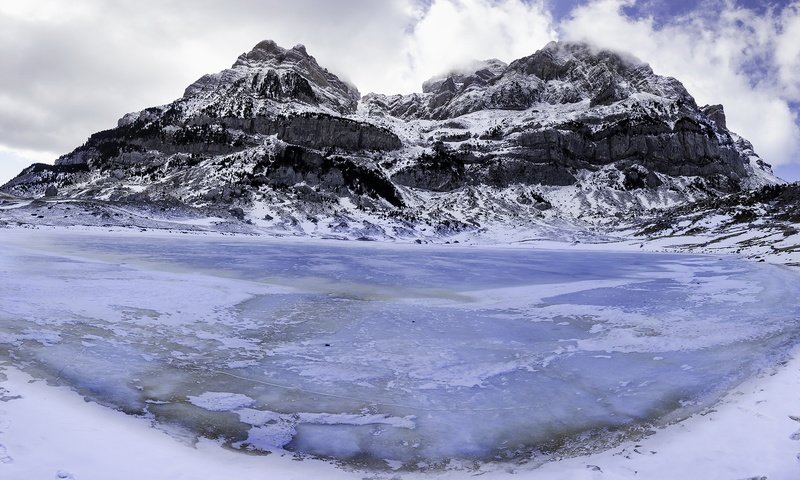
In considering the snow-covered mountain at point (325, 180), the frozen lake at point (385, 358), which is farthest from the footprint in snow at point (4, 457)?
the snow-covered mountain at point (325, 180)

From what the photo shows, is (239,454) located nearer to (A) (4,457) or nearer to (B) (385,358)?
(A) (4,457)

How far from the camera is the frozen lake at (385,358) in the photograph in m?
7.32

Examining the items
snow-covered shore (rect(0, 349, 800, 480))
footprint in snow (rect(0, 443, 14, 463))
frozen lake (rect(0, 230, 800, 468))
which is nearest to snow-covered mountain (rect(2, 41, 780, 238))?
frozen lake (rect(0, 230, 800, 468))

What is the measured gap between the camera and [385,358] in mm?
10805

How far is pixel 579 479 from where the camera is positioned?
588 centimetres

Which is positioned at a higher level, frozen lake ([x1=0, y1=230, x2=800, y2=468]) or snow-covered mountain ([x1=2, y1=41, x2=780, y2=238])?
snow-covered mountain ([x1=2, y1=41, x2=780, y2=238])

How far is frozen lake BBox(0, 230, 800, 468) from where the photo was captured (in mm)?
7324

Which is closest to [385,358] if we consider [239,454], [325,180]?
[239,454]

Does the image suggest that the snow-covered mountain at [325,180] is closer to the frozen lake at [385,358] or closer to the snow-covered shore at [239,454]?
the frozen lake at [385,358]

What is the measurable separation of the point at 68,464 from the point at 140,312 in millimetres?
9878

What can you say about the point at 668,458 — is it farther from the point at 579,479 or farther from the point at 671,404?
the point at 671,404

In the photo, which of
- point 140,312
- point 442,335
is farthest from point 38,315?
point 442,335

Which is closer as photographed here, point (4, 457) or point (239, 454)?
point (4, 457)

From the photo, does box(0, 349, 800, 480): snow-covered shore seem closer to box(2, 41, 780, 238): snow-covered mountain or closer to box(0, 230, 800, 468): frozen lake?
box(0, 230, 800, 468): frozen lake
